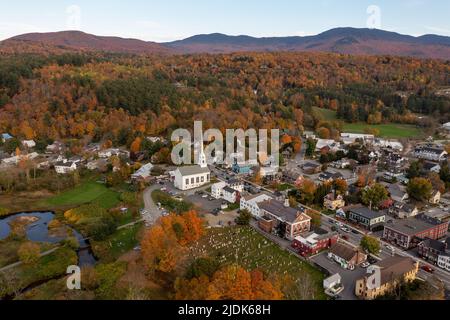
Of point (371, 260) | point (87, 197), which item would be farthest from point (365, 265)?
point (87, 197)

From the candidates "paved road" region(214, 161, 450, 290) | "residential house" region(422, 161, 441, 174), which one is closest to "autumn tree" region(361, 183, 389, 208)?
"paved road" region(214, 161, 450, 290)

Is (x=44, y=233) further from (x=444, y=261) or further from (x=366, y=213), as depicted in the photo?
(x=444, y=261)

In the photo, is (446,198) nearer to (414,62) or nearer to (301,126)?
(301,126)

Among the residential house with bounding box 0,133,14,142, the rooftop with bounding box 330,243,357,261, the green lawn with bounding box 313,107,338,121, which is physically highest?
the green lawn with bounding box 313,107,338,121

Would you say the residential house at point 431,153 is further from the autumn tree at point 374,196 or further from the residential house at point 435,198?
the autumn tree at point 374,196

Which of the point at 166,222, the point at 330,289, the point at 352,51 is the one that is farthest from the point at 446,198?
the point at 352,51

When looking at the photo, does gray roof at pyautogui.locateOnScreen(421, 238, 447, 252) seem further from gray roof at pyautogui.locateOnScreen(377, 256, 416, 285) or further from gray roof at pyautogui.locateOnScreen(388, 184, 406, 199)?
gray roof at pyautogui.locateOnScreen(388, 184, 406, 199)
